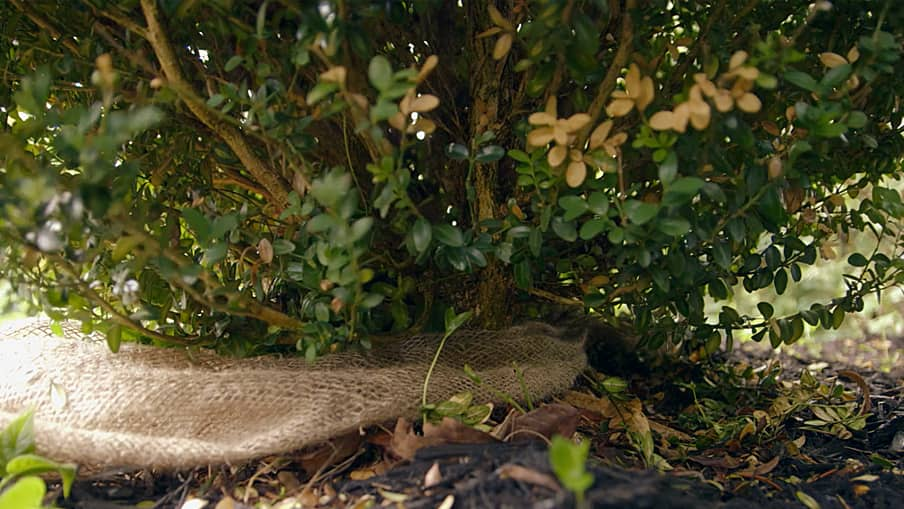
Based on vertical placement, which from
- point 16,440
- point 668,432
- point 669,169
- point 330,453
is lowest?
point 668,432

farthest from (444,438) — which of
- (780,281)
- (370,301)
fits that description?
(780,281)

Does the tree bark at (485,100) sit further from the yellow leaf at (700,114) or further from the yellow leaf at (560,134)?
the yellow leaf at (700,114)

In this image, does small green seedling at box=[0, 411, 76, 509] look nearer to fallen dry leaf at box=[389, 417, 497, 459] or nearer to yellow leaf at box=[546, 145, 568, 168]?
fallen dry leaf at box=[389, 417, 497, 459]

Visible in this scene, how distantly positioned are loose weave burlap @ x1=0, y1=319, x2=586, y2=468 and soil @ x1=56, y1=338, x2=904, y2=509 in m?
0.07

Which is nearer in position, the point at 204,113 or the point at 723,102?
the point at 723,102

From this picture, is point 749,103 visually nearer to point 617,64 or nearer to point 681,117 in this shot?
point 681,117

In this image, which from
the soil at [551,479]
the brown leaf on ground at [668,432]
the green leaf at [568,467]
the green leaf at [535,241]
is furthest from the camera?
the brown leaf on ground at [668,432]

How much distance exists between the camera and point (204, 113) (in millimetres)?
905

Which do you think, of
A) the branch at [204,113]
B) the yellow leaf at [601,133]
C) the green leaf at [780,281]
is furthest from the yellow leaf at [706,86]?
the branch at [204,113]

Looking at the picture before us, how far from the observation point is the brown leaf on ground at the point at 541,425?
0.89m

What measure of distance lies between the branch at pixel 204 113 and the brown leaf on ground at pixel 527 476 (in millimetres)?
516

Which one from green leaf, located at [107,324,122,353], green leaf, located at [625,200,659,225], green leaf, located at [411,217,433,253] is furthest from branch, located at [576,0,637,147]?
green leaf, located at [107,324,122,353]

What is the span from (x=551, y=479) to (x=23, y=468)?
1.91ft

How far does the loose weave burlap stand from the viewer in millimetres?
867
